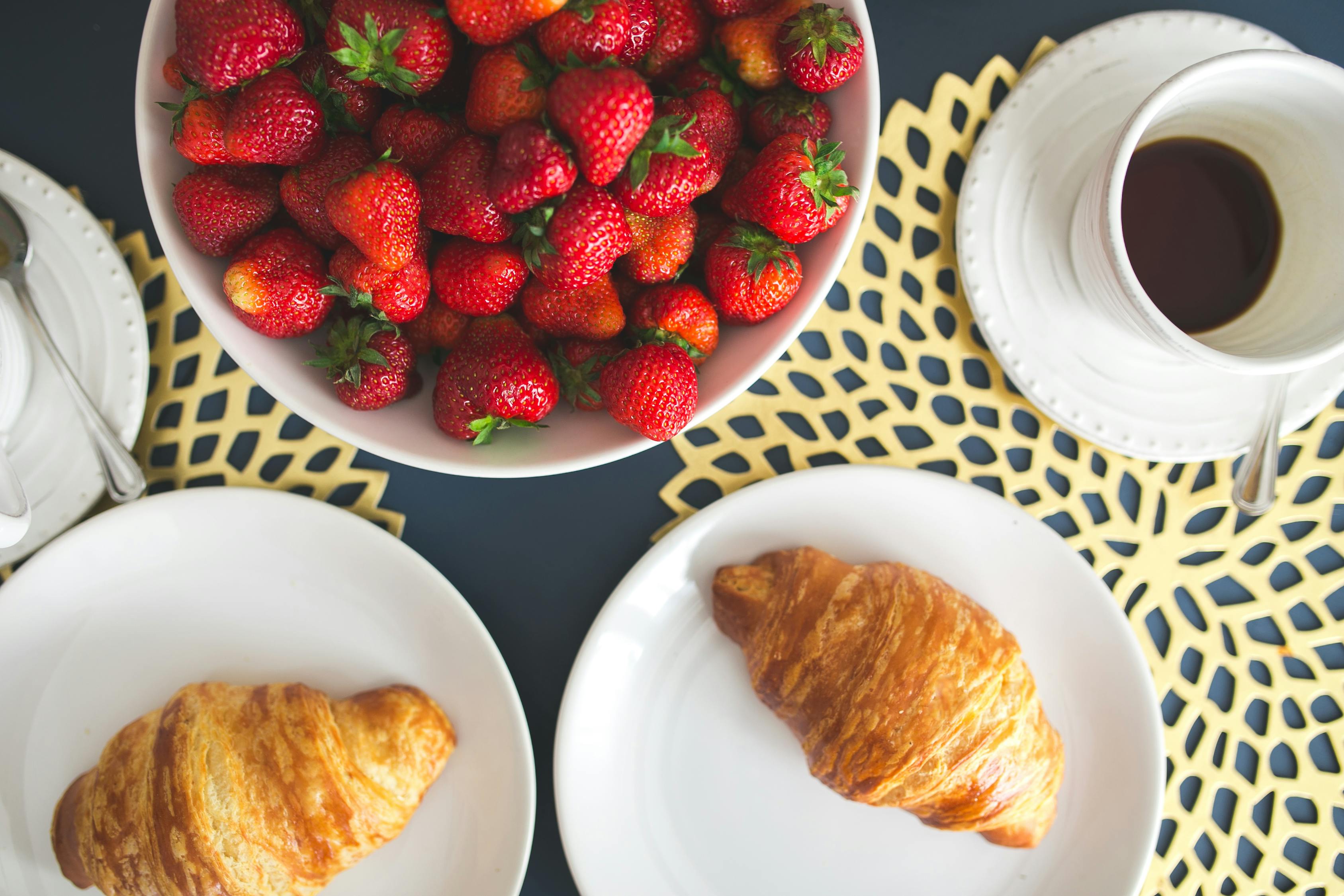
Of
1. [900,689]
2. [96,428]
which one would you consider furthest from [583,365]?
[96,428]

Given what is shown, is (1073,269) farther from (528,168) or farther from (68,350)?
(68,350)

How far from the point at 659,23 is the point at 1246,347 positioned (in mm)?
701

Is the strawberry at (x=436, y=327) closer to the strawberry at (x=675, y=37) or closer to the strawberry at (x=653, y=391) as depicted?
the strawberry at (x=653, y=391)

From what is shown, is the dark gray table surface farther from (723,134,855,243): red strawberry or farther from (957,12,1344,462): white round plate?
(723,134,855,243): red strawberry

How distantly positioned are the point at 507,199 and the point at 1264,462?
887 millimetres

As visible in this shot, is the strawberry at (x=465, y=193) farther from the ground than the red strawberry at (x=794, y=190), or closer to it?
closer to it

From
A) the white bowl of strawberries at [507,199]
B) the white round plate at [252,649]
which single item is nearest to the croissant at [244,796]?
the white round plate at [252,649]

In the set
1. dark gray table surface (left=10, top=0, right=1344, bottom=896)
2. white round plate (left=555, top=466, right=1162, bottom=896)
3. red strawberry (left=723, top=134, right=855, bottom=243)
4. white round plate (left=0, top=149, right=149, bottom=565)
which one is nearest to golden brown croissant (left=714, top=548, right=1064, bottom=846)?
white round plate (left=555, top=466, right=1162, bottom=896)

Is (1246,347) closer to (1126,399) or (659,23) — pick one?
(1126,399)

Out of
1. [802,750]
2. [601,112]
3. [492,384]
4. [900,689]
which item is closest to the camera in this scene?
[601,112]

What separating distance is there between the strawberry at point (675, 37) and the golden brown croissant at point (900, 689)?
21.0 inches

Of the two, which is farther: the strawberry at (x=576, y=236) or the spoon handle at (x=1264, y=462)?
the spoon handle at (x=1264, y=462)

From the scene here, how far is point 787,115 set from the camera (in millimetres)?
709

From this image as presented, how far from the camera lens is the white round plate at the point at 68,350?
0.91 m
